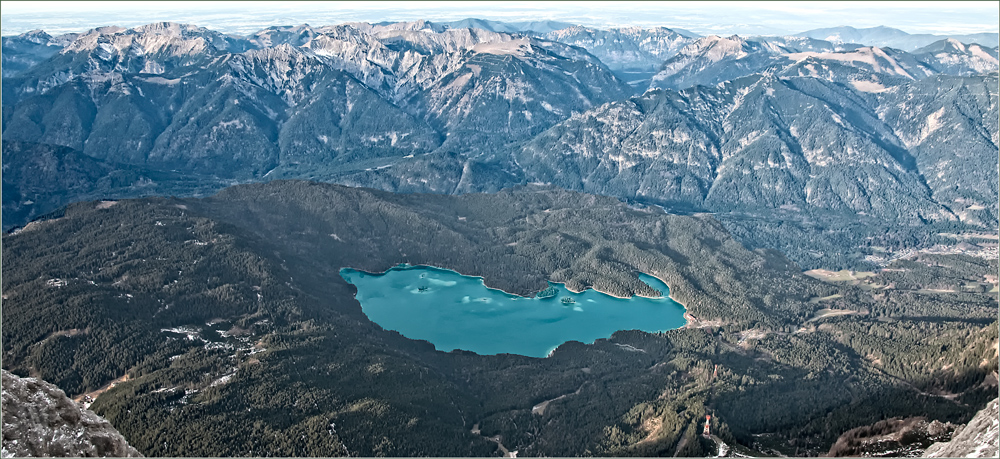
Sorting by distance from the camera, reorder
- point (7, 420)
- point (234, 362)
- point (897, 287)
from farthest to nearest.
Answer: point (897, 287) → point (234, 362) → point (7, 420)

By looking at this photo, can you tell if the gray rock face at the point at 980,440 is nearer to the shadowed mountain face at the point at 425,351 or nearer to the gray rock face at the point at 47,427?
the shadowed mountain face at the point at 425,351

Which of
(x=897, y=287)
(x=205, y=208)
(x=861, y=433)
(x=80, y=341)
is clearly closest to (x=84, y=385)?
(x=80, y=341)

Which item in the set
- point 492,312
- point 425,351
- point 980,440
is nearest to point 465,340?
point 425,351

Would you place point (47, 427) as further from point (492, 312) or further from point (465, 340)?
point (492, 312)

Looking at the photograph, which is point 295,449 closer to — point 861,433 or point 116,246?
point 861,433

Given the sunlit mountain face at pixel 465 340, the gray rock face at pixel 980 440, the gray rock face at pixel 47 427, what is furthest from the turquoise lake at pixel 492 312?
the gray rock face at pixel 47 427

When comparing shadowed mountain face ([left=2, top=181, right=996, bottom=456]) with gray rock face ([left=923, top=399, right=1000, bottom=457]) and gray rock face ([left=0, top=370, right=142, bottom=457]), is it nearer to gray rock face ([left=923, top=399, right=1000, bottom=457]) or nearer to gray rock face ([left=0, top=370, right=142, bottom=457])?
gray rock face ([left=923, top=399, right=1000, bottom=457])

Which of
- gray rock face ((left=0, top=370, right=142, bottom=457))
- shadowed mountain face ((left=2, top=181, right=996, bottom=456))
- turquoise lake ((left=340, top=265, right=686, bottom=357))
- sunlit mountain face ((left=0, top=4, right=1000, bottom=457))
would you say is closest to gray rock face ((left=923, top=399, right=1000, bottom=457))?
sunlit mountain face ((left=0, top=4, right=1000, bottom=457))
